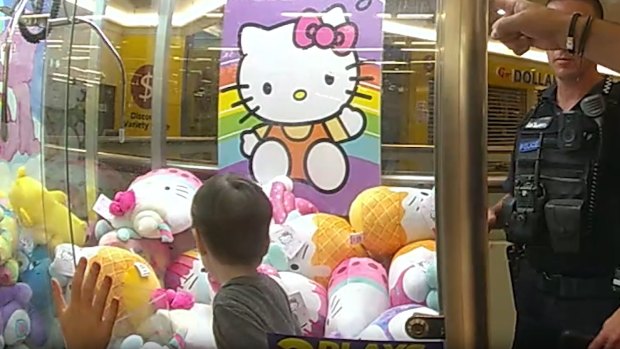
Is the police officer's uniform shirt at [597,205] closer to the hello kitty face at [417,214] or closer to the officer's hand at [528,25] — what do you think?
the officer's hand at [528,25]

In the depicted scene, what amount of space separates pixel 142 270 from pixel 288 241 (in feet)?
0.65

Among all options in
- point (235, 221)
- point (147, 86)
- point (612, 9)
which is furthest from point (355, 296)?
point (612, 9)

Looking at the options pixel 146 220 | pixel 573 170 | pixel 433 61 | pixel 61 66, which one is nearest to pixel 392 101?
pixel 433 61

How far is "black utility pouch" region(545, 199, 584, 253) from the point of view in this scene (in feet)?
4.83

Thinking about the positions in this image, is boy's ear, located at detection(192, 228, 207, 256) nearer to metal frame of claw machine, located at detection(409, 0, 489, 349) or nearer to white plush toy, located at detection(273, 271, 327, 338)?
white plush toy, located at detection(273, 271, 327, 338)

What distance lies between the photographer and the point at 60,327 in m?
1.08

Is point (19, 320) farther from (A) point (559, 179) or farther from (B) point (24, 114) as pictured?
(A) point (559, 179)

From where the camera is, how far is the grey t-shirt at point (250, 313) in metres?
0.97

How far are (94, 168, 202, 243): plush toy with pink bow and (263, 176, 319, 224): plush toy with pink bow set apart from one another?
0.34 ft

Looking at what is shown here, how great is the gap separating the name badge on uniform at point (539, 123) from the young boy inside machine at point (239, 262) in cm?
77

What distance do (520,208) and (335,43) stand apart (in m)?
0.67

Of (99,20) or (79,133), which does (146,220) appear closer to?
(79,133)

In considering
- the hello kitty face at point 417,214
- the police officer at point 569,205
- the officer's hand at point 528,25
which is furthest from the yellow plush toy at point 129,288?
the police officer at point 569,205

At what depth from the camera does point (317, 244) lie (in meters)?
1.06
